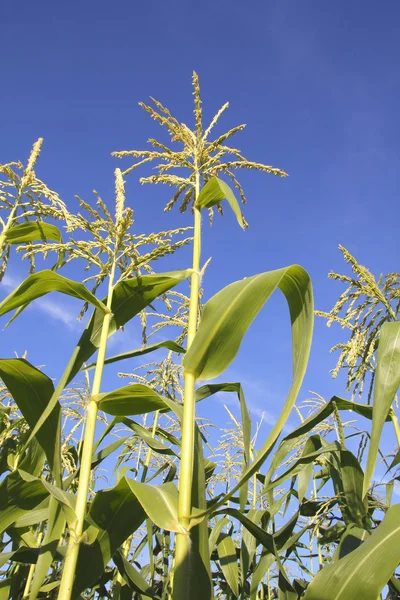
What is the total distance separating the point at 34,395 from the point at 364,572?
1.37 metres

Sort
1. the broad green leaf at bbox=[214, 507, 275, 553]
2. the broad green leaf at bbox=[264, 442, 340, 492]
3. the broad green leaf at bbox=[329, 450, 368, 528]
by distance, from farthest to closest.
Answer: the broad green leaf at bbox=[329, 450, 368, 528]
the broad green leaf at bbox=[264, 442, 340, 492]
the broad green leaf at bbox=[214, 507, 275, 553]

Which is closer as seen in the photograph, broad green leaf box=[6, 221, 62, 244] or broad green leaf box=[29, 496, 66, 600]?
broad green leaf box=[29, 496, 66, 600]

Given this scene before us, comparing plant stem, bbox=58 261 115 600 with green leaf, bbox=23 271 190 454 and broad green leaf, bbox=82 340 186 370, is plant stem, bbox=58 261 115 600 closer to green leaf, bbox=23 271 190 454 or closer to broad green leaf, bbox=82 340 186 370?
green leaf, bbox=23 271 190 454

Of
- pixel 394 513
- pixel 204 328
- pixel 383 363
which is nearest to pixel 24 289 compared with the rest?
pixel 204 328

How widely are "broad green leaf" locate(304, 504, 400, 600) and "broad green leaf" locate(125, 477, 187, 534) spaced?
491 millimetres

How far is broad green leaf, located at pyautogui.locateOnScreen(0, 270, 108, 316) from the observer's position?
197cm

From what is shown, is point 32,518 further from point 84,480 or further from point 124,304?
point 124,304

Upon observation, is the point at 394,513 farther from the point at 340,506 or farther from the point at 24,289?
the point at 24,289

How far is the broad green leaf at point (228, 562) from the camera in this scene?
8.09ft

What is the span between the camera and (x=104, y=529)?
1.83 metres

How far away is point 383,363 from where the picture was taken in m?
1.47

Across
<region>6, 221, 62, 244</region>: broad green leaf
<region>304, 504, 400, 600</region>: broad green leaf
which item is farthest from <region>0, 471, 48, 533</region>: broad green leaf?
<region>6, 221, 62, 244</region>: broad green leaf

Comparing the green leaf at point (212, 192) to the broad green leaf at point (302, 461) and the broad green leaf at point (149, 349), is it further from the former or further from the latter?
the broad green leaf at point (302, 461)

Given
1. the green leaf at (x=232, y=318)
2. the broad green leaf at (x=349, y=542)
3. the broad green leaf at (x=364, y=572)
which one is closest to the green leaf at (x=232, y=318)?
the green leaf at (x=232, y=318)
